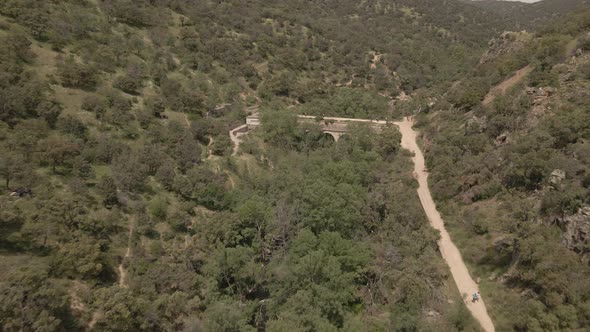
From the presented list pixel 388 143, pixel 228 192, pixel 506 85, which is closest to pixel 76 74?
pixel 228 192

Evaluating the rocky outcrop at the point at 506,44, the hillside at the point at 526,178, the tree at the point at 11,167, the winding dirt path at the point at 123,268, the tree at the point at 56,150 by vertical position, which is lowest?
the winding dirt path at the point at 123,268

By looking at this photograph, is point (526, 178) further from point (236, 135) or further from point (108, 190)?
point (108, 190)

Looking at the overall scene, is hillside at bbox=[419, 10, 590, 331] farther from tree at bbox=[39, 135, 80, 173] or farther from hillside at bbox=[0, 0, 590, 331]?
tree at bbox=[39, 135, 80, 173]

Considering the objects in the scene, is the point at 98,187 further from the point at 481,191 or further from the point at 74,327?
the point at 481,191

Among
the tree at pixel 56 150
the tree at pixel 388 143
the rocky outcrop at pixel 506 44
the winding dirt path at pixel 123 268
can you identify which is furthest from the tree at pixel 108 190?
the rocky outcrop at pixel 506 44

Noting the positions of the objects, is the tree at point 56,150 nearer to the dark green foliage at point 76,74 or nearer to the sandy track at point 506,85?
the dark green foliage at point 76,74

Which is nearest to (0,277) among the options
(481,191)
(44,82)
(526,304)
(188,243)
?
(188,243)
